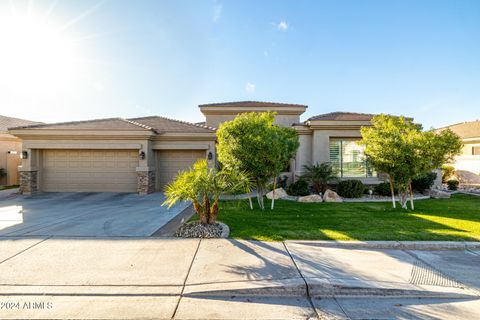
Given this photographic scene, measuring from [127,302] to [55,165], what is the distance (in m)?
13.3

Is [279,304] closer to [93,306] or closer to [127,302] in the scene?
[127,302]

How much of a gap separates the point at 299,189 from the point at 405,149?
16.8 feet

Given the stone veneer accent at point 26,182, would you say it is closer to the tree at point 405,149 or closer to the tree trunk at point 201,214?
the tree trunk at point 201,214

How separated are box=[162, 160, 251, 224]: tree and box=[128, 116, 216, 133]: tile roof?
687cm

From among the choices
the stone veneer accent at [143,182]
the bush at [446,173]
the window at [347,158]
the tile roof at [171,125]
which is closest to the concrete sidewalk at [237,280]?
the stone veneer accent at [143,182]

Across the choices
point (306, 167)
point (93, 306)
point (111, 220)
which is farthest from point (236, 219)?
point (306, 167)

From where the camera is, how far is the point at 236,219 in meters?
7.43

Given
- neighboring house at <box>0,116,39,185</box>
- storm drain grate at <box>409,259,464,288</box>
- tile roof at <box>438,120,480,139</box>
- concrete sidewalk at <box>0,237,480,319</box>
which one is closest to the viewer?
concrete sidewalk at <box>0,237,480,319</box>

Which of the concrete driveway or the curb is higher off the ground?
the concrete driveway

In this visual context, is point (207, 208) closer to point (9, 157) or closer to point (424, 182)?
point (424, 182)

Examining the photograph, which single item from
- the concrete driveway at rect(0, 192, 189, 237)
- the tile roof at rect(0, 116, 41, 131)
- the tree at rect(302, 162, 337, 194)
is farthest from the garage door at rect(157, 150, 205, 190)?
the tile roof at rect(0, 116, 41, 131)

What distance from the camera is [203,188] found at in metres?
5.99

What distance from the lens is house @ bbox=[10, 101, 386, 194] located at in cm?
1235

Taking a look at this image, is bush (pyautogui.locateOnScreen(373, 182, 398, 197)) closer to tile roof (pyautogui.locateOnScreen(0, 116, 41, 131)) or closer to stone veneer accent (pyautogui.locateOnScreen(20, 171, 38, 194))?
stone veneer accent (pyautogui.locateOnScreen(20, 171, 38, 194))
